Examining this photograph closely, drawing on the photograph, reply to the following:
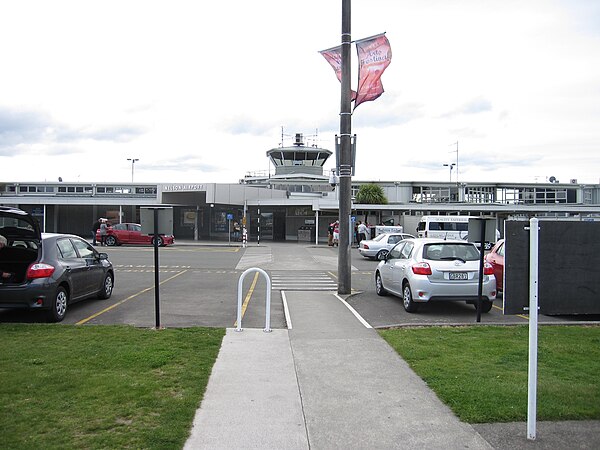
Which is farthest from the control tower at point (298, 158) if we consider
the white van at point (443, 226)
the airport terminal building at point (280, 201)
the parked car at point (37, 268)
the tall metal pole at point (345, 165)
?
the parked car at point (37, 268)

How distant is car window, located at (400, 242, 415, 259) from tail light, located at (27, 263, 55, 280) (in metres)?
7.05

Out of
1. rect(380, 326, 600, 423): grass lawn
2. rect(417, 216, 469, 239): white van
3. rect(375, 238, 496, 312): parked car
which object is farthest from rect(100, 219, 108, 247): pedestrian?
rect(380, 326, 600, 423): grass lawn

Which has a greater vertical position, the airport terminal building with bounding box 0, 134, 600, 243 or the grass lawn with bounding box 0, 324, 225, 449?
the airport terminal building with bounding box 0, 134, 600, 243

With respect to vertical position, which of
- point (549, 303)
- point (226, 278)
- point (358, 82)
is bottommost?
point (226, 278)

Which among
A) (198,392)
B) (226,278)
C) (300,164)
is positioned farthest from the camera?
(300,164)

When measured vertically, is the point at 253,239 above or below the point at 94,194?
below

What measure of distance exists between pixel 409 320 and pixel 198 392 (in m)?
5.54

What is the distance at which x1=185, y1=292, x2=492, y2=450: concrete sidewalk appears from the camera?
4.48m

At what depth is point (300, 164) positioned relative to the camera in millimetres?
56344

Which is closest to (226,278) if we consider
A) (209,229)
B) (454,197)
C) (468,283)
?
(468,283)

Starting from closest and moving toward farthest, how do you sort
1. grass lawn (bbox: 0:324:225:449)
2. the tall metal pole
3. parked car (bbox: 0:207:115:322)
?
grass lawn (bbox: 0:324:225:449) → parked car (bbox: 0:207:115:322) → the tall metal pole

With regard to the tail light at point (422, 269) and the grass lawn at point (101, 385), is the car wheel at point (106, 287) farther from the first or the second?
the tail light at point (422, 269)

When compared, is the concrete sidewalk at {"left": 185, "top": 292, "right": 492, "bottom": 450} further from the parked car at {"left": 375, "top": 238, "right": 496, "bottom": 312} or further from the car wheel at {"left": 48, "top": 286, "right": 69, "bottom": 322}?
the car wheel at {"left": 48, "top": 286, "right": 69, "bottom": 322}

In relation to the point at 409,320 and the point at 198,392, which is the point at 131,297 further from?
the point at 198,392
